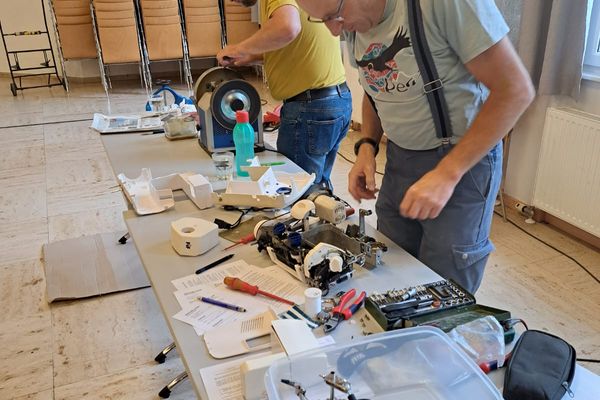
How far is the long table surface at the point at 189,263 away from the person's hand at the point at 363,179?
0.08m

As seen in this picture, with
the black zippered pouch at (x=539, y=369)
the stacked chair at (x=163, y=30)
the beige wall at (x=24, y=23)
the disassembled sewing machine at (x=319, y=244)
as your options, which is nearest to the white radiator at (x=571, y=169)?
the disassembled sewing machine at (x=319, y=244)

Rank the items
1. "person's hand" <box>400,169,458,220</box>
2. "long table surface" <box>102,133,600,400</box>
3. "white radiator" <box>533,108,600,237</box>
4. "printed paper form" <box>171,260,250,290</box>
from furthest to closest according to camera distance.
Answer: "white radiator" <box>533,108,600,237</box>, "printed paper form" <box>171,260,250,290</box>, "person's hand" <box>400,169,458,220</box>, "long table surface" <box>102,133,600,400</box>

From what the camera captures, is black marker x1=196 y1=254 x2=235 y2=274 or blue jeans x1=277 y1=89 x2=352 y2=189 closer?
black marker x1=196 y1=254 x2=235 y2=274

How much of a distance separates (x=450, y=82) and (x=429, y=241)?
39 cm

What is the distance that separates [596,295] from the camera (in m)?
2.31

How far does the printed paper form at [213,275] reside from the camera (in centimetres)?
121

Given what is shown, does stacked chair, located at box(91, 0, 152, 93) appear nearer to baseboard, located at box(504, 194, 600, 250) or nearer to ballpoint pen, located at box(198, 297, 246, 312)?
baseboard, located at box(504, 194, 600, 250)

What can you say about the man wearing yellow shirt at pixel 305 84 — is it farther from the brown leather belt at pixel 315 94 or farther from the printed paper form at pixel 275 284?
the printed paper form at pixel 275 284

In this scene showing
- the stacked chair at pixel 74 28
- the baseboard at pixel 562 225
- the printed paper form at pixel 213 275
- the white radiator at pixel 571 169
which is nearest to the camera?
the printed paper form at pixel 213 275

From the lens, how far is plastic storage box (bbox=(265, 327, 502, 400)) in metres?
0.84

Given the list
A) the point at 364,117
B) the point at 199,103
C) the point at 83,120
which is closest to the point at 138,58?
the point at 83,120

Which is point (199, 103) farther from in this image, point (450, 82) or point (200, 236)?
point (450, 82)

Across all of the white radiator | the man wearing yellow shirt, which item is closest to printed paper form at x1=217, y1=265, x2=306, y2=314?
the man wearing yellow shirt

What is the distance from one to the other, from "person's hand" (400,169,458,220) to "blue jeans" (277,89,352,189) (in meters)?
0.92
